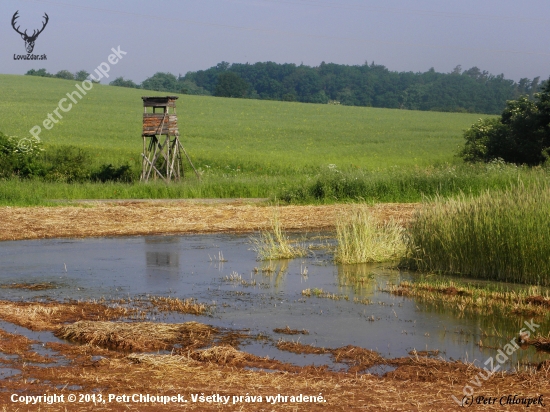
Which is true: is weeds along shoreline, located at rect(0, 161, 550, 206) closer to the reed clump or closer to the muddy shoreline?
the reed clump

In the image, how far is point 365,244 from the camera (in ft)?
49.9

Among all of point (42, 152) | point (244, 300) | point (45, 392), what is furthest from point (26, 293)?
point (42, 152)

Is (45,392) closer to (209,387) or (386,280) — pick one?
(209,387)

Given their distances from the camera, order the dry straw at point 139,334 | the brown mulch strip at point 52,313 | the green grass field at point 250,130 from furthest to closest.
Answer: the green grass field at point 250,130 < the brown mulch strip at point 52,313 < the dry straw at point 139,334

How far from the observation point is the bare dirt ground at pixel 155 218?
66.7 feet

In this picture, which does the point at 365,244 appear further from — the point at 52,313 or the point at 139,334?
the point at 139,334

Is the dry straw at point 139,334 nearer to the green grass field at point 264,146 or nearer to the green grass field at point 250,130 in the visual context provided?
the green grass field at point 264,146

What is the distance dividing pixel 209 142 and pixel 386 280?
3966 centimetres

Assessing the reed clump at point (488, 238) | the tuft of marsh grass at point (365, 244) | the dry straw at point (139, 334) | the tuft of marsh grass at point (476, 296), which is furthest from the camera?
the tuft of marsh grass at point (365, 244)

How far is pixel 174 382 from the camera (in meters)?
7.14

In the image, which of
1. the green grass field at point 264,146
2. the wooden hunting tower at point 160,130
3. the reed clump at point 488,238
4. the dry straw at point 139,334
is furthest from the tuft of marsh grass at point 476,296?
the wooden hunting tower at point 160,130

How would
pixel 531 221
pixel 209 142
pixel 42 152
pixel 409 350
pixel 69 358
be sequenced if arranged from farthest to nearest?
pixel 209 142 → pixel 42 152 → pixel 531 221 → pixel 409 350 → pixel 69 358

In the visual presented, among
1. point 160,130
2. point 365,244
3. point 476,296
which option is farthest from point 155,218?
point 476,296

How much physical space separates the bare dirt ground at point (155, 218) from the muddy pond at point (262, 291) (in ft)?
4.69
